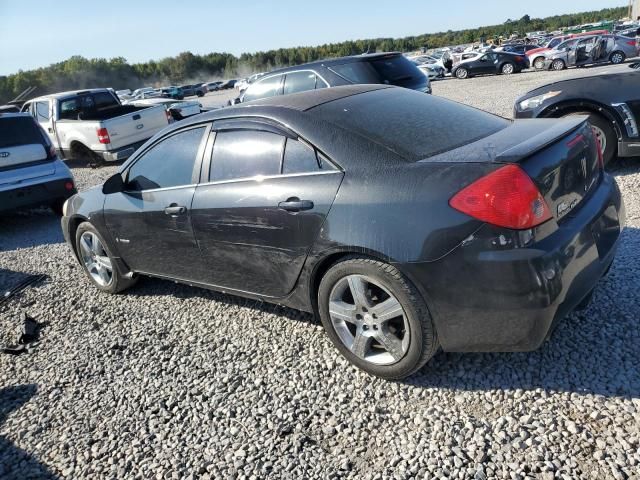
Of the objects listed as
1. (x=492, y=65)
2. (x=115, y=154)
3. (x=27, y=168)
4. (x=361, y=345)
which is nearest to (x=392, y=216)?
(x=361, y=345)

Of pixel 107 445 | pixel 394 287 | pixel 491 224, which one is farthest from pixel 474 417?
pixel 107 445

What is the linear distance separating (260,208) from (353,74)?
530 cm

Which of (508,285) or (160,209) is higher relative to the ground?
(160,209)

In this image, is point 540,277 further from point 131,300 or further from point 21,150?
point 21,150

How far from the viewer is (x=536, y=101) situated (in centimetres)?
596

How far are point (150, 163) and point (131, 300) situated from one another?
4.35ft

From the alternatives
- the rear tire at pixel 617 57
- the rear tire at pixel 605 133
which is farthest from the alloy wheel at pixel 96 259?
the rear tire at pixel 617 57

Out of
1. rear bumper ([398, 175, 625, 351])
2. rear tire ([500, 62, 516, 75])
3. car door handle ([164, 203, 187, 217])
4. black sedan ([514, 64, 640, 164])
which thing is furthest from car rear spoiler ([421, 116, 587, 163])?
rear tire ([500, 62, 516, 75])

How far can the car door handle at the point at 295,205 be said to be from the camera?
2.88 meters

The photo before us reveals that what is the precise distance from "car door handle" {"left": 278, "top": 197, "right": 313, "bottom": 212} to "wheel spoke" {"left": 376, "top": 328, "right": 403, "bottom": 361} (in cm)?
82

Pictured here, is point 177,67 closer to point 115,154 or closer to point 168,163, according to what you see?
point 115,154

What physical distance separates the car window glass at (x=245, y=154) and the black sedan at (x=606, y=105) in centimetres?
402

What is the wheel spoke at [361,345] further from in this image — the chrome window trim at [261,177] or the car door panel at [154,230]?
the car door panel at [154,230]

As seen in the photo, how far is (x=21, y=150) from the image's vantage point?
24.4 ft
